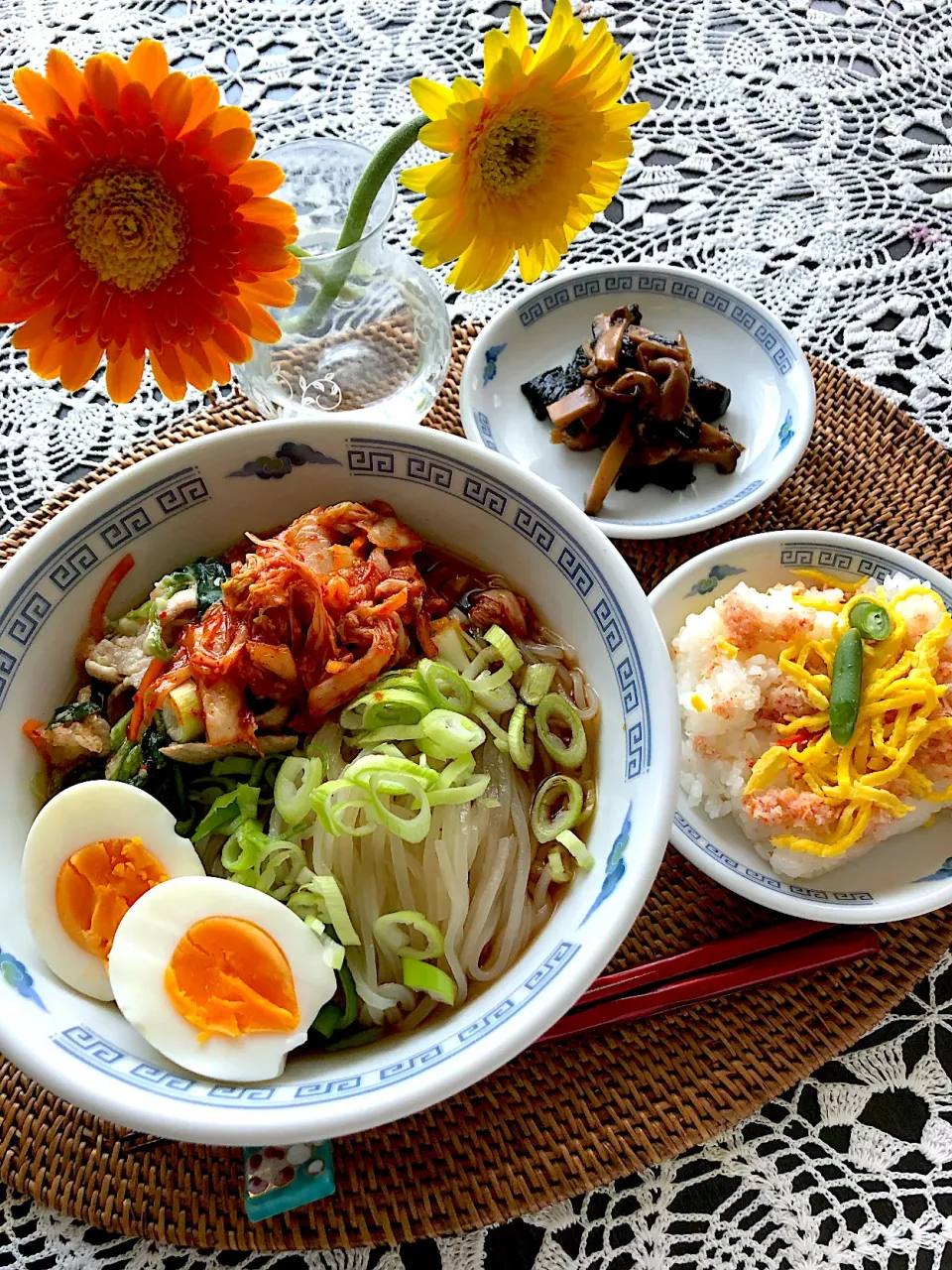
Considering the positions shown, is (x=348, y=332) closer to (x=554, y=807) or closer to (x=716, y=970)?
(x=554, y=807)

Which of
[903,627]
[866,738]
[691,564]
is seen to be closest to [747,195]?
[691,564]

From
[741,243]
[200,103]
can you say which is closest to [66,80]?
[200,103]

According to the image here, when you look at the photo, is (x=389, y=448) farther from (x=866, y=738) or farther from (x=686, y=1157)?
(x=686, y=1157)

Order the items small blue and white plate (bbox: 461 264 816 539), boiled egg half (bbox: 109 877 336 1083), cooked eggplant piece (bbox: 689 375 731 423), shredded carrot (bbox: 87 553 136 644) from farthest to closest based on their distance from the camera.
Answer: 1. cooked eggplant piece (bbox: 689 375 731 423)
2. small blue and white plate (bbox: 461 264 816 539)
3. shredded carrot (bbox: 87 553 136 644)
4. boiled egg half (bbox: 109 877 336 1083)

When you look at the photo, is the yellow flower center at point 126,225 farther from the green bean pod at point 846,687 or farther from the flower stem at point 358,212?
the green bean pod at point 846,687

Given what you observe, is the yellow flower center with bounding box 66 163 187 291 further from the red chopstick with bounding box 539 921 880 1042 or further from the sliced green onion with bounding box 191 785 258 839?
the red chopstick with bounding box 539 921 880 1042

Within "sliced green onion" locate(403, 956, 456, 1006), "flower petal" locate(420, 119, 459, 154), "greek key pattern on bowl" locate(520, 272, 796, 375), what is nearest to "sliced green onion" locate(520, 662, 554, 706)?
"sliced green onion" locate(403, 956, 456, 1006)
